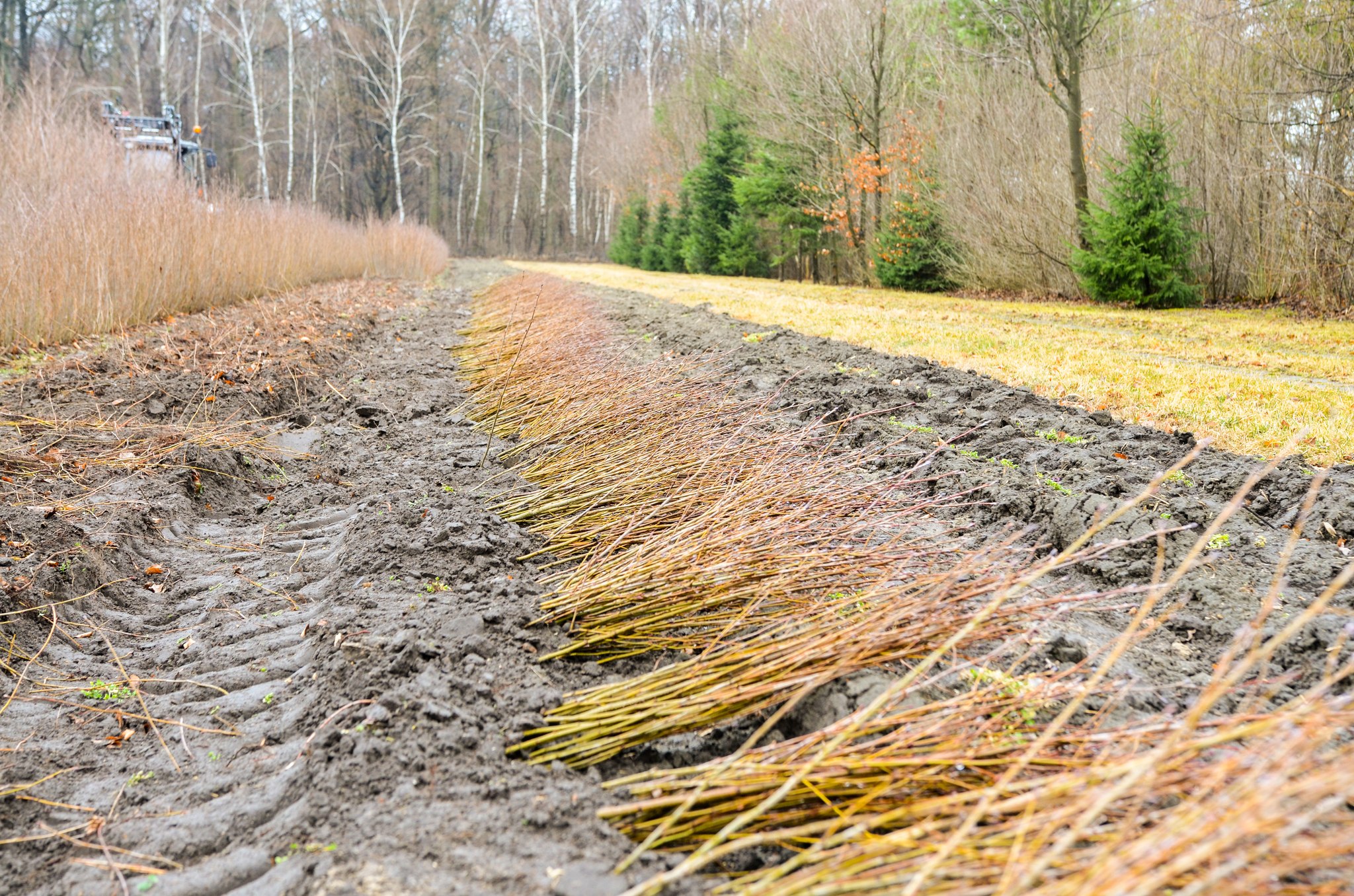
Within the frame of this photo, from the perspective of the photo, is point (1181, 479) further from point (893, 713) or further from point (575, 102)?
point (575, 102)

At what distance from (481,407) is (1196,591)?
4025mm

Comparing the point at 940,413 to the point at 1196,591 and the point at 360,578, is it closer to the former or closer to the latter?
the point at 1196,591

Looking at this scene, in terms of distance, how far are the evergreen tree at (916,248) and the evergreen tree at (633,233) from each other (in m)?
14.3

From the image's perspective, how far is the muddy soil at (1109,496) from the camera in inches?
98.7

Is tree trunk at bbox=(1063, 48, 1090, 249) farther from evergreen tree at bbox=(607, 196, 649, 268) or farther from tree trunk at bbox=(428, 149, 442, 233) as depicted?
tree trunk at bbox=(428, 149, 442, 233)

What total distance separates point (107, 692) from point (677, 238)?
2462cm

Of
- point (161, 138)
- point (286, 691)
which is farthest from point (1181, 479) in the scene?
point (161, 138)

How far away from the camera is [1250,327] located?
892 centimetres

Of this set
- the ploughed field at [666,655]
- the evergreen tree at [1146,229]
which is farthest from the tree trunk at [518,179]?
the ploughed field at [666,655]

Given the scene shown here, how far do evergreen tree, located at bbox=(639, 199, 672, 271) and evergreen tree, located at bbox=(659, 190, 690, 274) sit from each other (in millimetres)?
262

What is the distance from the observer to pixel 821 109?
17.3 metres

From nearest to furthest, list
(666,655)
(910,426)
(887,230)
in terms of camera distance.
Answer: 1. (666,655)
2. (910,426)
3. (887,230)

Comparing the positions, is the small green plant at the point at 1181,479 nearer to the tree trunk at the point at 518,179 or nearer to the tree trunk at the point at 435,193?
the tree trunk at the point at 518,179

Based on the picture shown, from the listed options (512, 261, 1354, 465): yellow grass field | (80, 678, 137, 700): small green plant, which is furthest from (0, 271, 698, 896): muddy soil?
(512, 261, 1354, 465): yellow grass field
